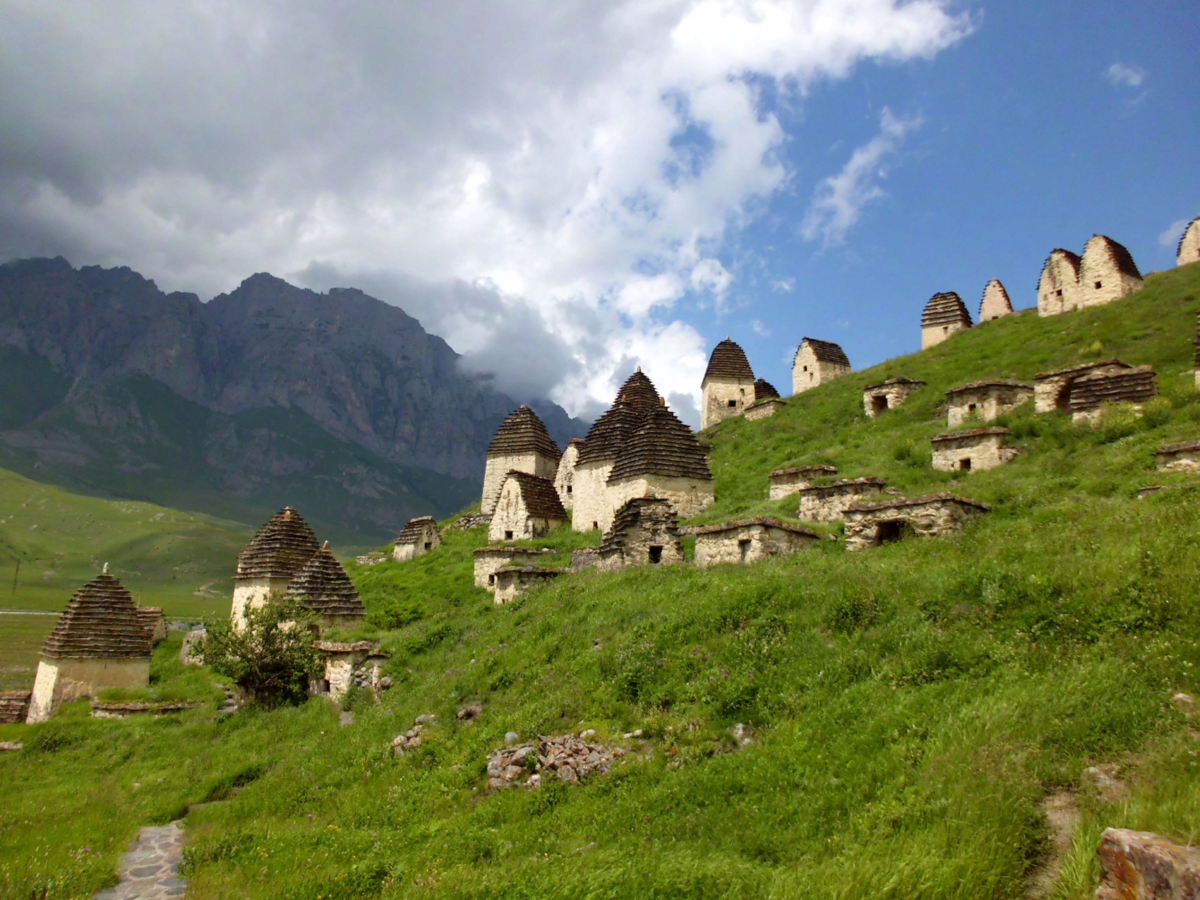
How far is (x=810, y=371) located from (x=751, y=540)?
35533 mm

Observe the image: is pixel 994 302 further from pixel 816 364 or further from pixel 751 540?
pixel 751 540

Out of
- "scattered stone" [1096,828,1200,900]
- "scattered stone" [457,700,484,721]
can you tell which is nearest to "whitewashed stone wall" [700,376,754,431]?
"scattered stone" [457,700,484,721]

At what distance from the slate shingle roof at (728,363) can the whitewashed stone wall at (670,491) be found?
85.1 ft

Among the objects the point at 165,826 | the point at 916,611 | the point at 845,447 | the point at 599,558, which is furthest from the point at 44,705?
the point at 845,447

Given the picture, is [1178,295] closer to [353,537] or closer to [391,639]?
[391,639]

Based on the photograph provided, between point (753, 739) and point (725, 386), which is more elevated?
point (725, 386)

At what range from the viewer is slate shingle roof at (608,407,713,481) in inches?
979

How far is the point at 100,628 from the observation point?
22.3 m

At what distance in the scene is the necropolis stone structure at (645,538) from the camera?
20547 mm

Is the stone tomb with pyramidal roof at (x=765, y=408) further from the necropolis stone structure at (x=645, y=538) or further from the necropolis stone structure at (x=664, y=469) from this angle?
the necropolis stone structure at (x=645, y=538)

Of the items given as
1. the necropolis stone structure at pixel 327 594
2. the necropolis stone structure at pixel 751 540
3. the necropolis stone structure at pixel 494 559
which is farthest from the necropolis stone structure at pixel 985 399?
the necropolis stone structure at pixel 327 594

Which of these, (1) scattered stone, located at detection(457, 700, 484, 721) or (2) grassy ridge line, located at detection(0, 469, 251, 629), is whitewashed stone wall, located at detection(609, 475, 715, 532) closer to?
(1) scattered stone, located at detection(457, 700, 484, 721)

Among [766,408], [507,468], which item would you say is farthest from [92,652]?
[766,408]

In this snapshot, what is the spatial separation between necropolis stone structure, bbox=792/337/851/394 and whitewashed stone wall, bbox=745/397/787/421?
24.9ft
